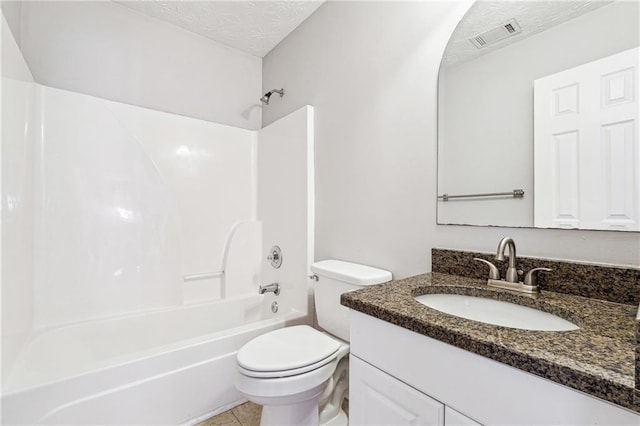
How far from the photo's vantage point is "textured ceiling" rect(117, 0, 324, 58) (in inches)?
74.9

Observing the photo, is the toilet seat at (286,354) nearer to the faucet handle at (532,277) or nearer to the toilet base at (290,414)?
the toilet base at (290,414)

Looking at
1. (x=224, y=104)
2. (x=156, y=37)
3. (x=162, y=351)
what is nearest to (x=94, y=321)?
(x=162, y=351)

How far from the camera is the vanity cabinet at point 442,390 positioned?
0.50 meters

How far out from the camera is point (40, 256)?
5.42ft

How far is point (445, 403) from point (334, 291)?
842 millimetres

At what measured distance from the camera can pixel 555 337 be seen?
1.91 feet

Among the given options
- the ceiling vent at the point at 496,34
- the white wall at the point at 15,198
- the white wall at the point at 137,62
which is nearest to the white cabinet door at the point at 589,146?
the ceiling vent at the point at 496,34

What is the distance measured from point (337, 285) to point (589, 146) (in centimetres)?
109

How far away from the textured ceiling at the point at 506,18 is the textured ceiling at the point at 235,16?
1.11m

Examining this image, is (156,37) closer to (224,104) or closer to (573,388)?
(224,104)

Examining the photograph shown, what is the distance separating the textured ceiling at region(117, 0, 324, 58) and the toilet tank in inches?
67.3

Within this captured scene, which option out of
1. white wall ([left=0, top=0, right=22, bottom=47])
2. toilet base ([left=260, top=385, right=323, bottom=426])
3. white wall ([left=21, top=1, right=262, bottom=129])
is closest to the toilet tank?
toilet base ([left=260, top=385, right=323, bottom=426])

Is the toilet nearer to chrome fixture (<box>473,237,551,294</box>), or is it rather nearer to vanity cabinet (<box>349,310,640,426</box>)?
vanity cabinet (<box>349,310,640,426</box>)

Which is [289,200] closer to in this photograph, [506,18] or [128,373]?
[128,373]
